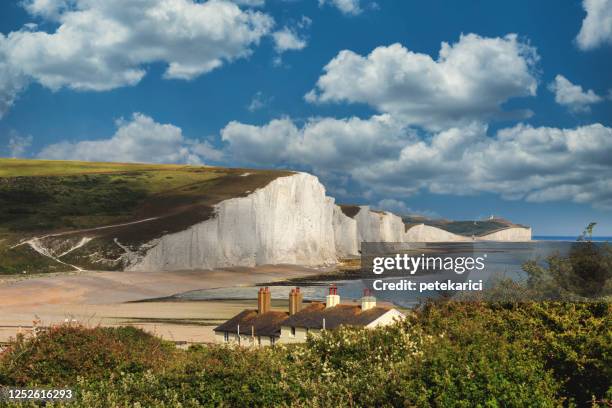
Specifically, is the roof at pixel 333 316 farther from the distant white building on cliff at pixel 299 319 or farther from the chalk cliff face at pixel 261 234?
the chalk cliff face at pixel 261 234

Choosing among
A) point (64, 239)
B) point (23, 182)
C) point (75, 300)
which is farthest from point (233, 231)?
point (23, 182)

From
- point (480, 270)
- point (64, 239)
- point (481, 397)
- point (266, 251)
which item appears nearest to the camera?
point (481, 397)

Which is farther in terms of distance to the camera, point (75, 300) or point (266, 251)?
point (266, 251)

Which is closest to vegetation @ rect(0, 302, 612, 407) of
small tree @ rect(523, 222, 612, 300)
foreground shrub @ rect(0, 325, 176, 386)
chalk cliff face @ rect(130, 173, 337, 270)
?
foreground shrub @ rect(0, 325, 176, 386)

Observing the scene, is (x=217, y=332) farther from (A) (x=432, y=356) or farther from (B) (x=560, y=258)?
(A) (x=432, y=356)

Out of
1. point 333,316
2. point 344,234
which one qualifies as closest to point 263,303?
point 333,316

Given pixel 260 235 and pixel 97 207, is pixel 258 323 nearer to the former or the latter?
pixel 260 235

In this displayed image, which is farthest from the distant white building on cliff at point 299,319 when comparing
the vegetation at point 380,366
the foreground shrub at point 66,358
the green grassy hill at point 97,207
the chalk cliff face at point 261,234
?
the green grassy hill at point 97,207

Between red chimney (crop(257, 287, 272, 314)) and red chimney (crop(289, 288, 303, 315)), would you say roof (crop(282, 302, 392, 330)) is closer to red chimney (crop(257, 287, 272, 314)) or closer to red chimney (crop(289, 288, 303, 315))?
red chimney (crop(289, 288, 303, 315))
